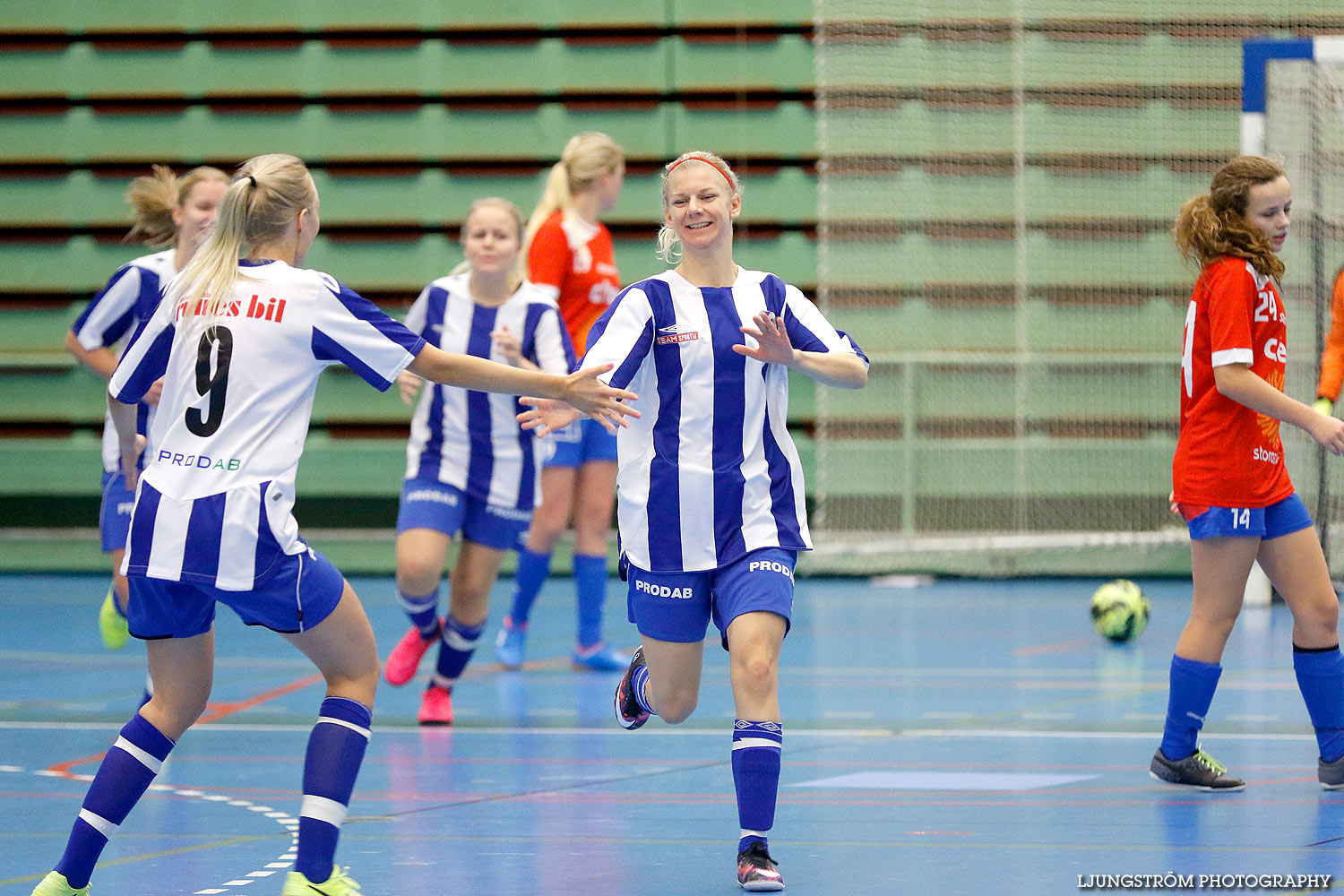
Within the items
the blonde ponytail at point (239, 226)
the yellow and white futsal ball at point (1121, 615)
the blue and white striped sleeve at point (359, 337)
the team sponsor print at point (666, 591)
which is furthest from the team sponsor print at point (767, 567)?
the yellow and white futsal ball at point (1121, 615)

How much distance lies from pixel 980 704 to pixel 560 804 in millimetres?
2115

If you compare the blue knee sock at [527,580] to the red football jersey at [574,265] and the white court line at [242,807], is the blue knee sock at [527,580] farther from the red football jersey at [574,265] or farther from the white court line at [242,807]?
the white court line at [242,807]

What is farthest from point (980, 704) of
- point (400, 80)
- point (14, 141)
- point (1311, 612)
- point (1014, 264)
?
point (14, 141)

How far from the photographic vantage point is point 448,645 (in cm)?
550

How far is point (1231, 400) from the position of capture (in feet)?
13.4

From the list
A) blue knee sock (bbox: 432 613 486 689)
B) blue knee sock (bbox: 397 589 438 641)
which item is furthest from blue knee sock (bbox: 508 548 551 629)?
blue knee sock (bbox: 432 613 486 689)

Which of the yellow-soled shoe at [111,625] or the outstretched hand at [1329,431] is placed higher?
the outstretched hand at [1329,431]

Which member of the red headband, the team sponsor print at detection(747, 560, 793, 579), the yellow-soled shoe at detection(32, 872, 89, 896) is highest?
the red headband

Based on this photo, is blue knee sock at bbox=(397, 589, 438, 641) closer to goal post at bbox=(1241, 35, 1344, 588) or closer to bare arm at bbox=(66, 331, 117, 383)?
bare arm at bbox=(66, 331, 117, 383)

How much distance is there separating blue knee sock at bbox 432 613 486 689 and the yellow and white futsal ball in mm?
3014

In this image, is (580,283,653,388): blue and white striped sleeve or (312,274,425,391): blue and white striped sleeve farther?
(580,283,653,388): blue and white striped sleeve

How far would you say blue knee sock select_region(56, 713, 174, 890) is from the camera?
2998 millimetres

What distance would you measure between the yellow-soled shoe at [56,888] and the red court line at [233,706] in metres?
1.84

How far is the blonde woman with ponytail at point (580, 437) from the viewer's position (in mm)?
6691
